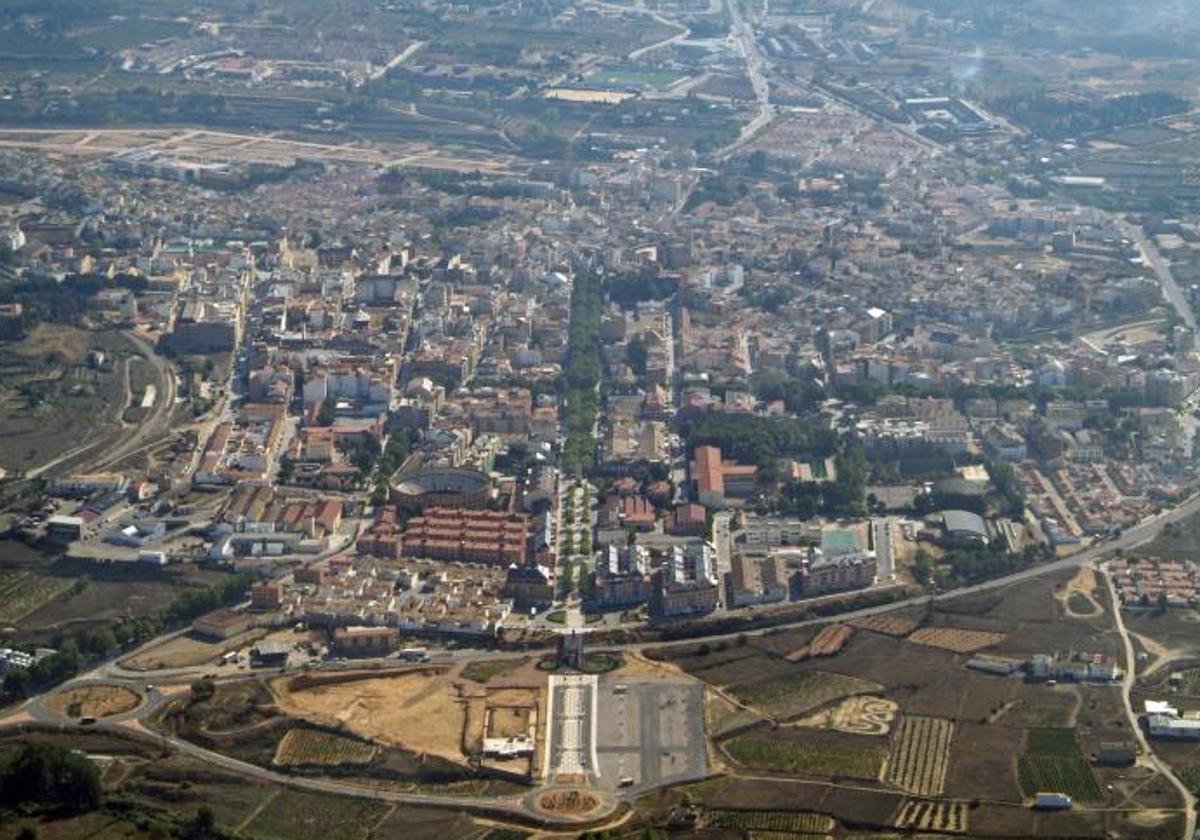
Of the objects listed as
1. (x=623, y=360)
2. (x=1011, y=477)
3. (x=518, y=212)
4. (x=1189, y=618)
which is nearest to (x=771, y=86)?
(x=518, y=212)

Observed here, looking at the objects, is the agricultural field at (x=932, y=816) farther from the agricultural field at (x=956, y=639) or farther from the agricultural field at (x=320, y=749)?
the agricultural field at (x=320, y=749)

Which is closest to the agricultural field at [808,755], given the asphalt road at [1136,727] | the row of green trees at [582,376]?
the asphalt road at [1136,727]

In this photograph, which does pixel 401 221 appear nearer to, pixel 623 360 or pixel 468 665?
pixel 623 360

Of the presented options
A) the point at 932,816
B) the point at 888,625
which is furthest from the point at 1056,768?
the point at 888,625

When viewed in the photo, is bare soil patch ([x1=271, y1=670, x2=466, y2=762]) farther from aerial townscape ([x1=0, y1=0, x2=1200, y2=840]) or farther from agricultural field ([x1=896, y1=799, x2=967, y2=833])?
agricultural field ([x1=896, y1=799, x2=967, y2=833])

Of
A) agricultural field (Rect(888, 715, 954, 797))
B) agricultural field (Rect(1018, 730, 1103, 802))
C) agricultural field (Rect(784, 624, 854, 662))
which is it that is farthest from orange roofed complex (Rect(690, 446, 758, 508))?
agricultural field (Rect(1018, 730, 1103, 802))
